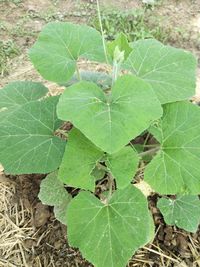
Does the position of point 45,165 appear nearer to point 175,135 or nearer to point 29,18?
point 175,135

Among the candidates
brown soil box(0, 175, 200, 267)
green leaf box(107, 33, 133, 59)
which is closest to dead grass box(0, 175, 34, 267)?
brown soil box(0, 175, 200, 267)

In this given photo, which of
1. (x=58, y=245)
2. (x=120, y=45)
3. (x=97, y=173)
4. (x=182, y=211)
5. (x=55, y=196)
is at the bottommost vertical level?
(x=58, y=245)

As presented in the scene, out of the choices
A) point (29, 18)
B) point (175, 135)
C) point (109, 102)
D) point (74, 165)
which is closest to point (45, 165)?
point (74, 165)

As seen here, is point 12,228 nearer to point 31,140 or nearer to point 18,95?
point 31,140

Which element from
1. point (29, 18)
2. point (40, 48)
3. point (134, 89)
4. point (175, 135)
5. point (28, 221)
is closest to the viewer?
point (134, 89)

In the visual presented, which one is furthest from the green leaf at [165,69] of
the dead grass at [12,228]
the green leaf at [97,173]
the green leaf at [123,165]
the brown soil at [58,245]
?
the dead grass at [12,228]

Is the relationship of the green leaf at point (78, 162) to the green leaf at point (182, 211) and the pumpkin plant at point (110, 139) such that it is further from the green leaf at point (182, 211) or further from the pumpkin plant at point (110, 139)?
the green leaf at point (182, 211)

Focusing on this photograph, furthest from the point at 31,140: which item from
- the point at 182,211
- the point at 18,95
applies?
the point at 182,211
